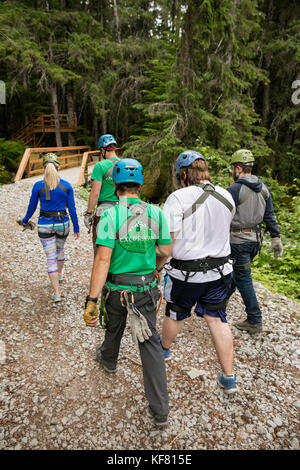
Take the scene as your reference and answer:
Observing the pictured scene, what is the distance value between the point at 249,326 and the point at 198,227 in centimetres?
202

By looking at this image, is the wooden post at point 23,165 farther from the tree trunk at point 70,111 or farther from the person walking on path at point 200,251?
the person walking on path at point 200,251

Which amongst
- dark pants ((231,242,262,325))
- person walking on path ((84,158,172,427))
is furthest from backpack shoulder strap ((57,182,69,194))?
dark pants ((231,242,262,325))

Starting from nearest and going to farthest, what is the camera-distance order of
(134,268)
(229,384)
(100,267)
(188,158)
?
(100,267), (134,268), (188,158), (229,384)

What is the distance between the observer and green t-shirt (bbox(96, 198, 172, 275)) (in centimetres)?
207

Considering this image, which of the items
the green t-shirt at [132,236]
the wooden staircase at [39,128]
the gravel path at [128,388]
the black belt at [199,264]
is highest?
the wooden staircase at [39,128]

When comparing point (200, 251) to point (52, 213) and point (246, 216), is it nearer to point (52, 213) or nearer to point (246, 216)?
point (246, 216)

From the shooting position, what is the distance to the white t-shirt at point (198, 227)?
90.9 inches

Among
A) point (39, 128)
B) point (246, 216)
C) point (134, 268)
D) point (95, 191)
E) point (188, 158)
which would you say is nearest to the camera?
point (134, 268)

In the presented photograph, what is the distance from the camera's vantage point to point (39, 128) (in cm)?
2191

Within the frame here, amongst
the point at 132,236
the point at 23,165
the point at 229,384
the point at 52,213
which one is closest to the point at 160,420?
the point at 229,384

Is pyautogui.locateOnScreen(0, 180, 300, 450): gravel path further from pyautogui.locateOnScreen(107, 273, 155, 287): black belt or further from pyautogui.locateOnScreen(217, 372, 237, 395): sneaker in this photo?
pyautogui.locateOnScreen(107, 273, 155, 287): black belt

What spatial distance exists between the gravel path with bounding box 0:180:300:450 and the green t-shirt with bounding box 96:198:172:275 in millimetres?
1349

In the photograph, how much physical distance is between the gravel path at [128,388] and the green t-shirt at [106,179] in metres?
1.72

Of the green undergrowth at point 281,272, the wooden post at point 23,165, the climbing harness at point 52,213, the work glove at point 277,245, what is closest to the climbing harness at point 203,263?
the work glove at point 277,245
